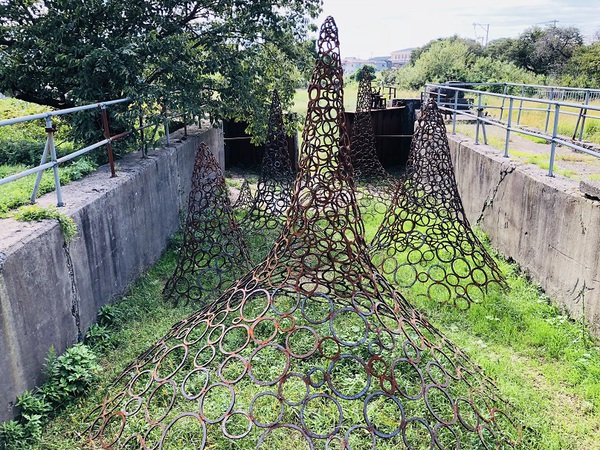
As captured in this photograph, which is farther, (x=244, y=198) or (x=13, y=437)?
(x=244, y=198)

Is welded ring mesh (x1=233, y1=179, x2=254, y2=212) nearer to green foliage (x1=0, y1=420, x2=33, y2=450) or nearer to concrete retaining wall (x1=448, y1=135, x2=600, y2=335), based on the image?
concrete retaining wall (x1=448, y1=135, x2=600, y2=335)

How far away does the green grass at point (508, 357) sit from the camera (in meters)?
3.55

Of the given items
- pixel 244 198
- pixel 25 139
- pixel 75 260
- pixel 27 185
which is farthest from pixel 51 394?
pixel 25 139

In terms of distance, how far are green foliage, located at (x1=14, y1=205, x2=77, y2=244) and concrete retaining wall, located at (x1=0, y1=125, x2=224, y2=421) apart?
0.06 m

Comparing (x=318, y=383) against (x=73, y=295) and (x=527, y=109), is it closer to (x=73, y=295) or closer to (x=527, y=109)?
(x=73, y=295)

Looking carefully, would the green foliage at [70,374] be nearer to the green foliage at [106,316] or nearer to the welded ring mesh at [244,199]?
the green foliage at [106,316]

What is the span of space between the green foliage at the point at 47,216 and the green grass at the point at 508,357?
3.53 ft

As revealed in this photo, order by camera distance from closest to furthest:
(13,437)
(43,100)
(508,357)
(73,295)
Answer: (13,437) < (73,295) < (508,357) < (43,100)

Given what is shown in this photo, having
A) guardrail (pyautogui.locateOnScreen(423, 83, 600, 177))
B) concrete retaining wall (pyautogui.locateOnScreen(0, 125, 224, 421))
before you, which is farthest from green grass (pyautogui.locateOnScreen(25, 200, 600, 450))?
guardrail (pyautogui.locateOnScreen(423, 83, 600, 177))

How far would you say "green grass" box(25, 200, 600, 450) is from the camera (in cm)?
355

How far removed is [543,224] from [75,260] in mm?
4806

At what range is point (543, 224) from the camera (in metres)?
5.71

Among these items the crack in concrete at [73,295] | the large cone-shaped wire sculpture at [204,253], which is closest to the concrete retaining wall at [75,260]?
the crack in concrete at [73,295]

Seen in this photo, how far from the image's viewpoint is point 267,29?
27.2ft
